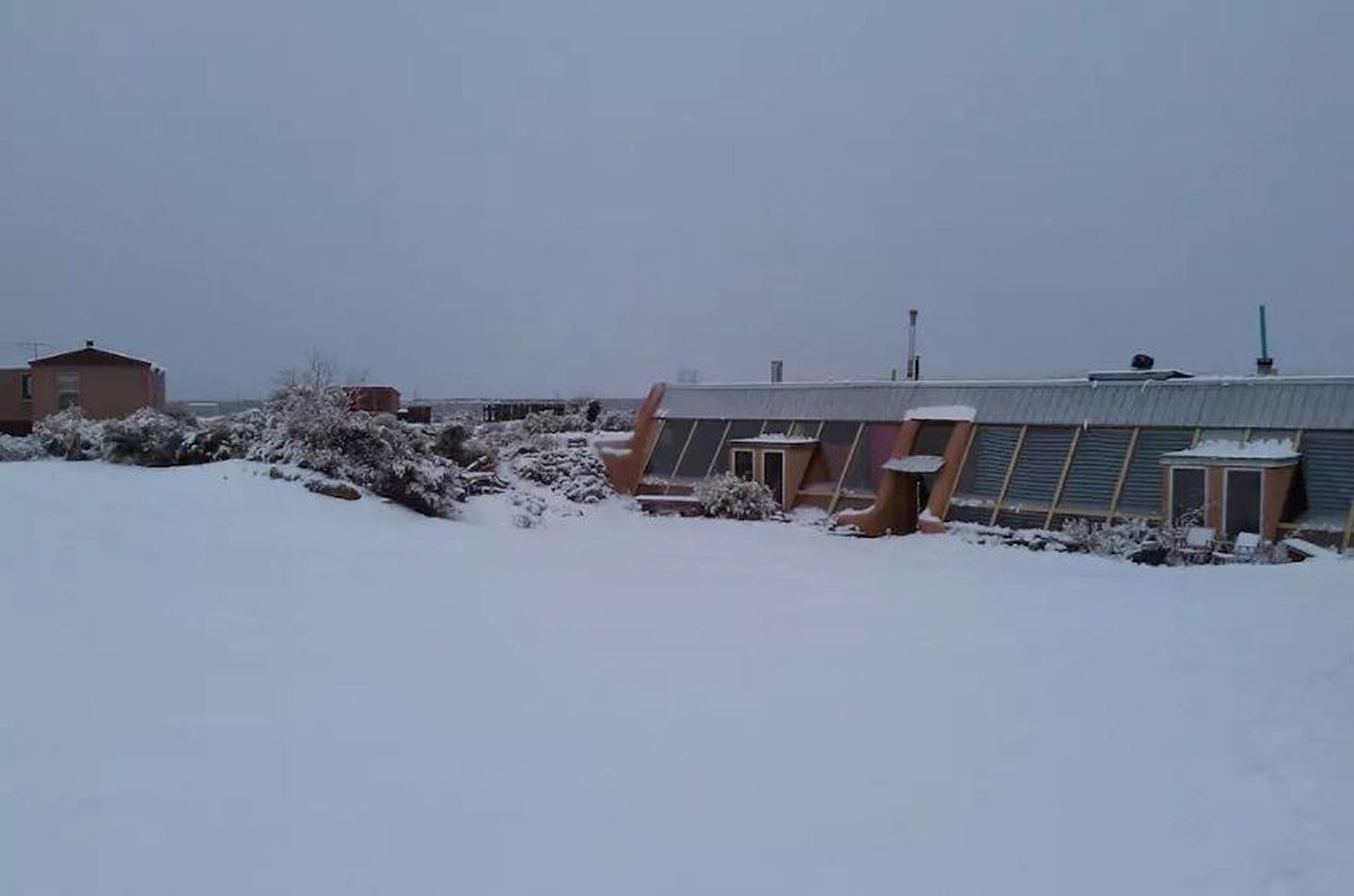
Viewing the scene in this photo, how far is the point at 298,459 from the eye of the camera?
1510cm

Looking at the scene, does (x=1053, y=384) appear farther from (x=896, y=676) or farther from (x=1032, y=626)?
(x=896, y=676)

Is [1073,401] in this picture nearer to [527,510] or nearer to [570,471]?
[527,510]

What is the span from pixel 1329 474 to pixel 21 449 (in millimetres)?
21006

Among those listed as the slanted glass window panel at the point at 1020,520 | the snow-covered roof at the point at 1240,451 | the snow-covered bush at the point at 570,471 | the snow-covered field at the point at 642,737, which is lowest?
the snow-covered field at the point at 642,737

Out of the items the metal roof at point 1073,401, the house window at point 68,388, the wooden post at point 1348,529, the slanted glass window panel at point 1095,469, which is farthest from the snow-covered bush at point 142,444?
the wooden post at point 1348,529

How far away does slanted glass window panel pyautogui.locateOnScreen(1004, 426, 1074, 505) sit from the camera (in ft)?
55.2

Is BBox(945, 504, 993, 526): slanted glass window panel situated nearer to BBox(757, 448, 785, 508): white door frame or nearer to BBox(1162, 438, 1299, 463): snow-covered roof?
BBox(1162, 438, 1299, 463): snow-covered roof

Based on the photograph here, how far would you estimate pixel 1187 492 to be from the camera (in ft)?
50.6

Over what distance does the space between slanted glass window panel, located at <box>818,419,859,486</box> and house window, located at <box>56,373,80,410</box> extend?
66.9 feet

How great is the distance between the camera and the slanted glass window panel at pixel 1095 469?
16.3 metres

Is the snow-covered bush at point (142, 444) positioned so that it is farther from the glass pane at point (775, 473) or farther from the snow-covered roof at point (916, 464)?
the snow-covered roof at point (916, 464)

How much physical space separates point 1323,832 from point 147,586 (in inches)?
300

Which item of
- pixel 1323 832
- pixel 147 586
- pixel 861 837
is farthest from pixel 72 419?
pixel 1323 832

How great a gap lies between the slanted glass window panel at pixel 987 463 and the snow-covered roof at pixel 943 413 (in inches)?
17.5
